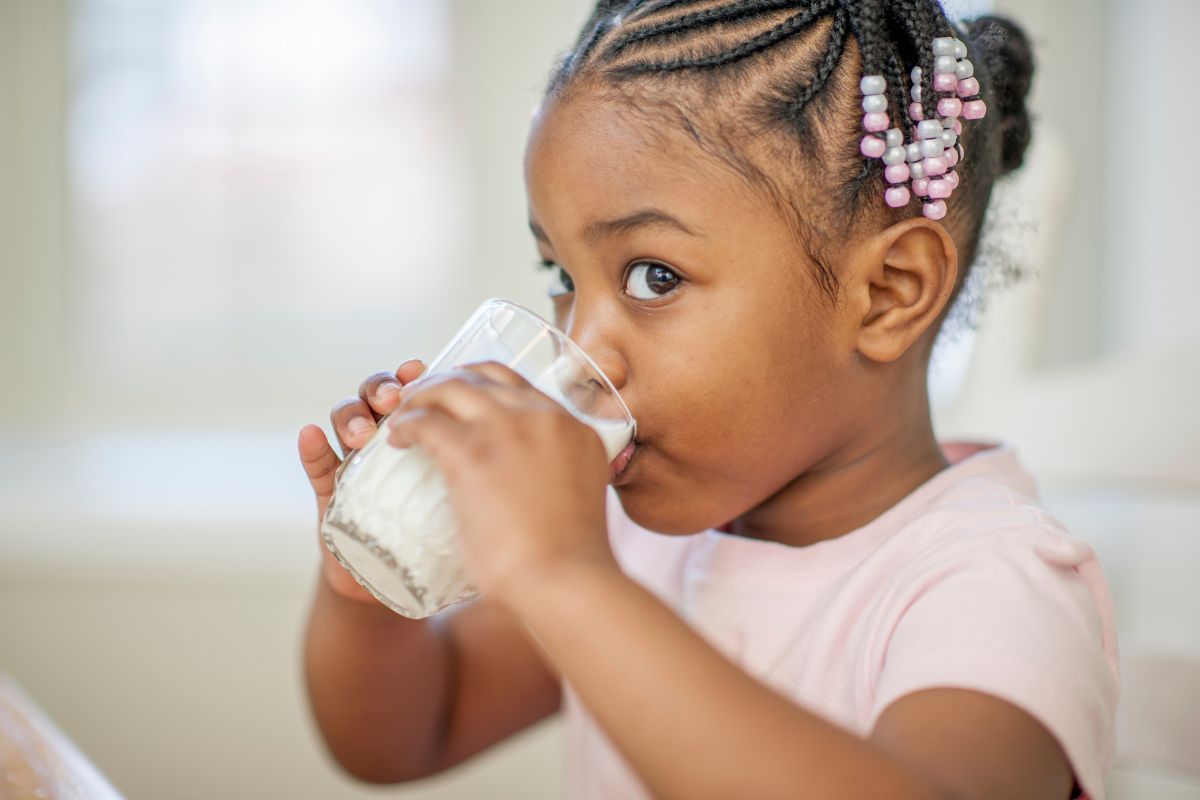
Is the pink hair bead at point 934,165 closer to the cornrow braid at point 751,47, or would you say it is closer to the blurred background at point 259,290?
the cornrow braid at point 751,47

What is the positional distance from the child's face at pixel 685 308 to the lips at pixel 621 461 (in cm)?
2

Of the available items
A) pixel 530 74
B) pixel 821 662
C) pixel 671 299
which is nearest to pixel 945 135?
pixel 671 299

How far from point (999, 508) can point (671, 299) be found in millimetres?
271

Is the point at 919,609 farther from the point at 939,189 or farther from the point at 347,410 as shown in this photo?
the point at 347,410

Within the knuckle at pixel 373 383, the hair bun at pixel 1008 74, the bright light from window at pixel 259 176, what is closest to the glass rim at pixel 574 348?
the knuckle at pixel 373 383

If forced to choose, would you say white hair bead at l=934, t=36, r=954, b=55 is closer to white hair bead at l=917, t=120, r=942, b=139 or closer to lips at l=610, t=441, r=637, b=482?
white hair bead at l=917, t=120, r=942, b=139

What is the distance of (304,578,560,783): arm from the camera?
3.28ft

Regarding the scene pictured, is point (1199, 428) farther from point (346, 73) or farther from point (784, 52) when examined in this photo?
point (346, 73)

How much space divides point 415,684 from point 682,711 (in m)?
0.55

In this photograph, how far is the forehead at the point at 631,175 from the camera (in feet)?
2.52

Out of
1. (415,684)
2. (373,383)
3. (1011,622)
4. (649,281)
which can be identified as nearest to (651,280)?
(649,281)

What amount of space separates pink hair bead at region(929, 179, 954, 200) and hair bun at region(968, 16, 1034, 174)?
17 centimetres

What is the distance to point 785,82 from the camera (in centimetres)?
78

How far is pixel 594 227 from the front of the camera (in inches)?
30.9
